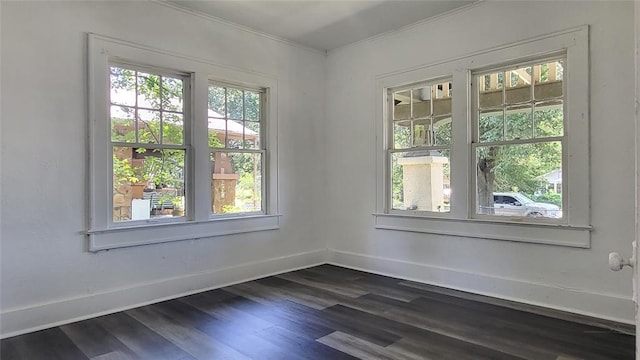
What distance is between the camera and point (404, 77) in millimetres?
4332

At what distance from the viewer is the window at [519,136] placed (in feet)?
11.0

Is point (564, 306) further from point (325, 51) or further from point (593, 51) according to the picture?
point (325, 51)

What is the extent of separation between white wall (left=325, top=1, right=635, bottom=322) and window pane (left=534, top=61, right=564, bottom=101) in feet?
0.87

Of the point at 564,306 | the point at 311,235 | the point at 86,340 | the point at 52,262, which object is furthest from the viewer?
the point at 311,235

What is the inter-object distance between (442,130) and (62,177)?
350 centimetres

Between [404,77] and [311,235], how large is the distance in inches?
87.3

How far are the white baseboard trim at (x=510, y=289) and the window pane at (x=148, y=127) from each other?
104 inches

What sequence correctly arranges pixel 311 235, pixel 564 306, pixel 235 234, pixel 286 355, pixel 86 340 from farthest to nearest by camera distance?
pixel 311 235 < pixel 235 234 < pixel 564 306 < pixel 86 340 < pixel 286 355

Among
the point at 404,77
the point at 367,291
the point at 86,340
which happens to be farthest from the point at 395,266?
the point at 86,340

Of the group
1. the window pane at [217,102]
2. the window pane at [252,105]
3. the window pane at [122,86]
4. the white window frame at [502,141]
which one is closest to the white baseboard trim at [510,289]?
the white window frame at [502,141]

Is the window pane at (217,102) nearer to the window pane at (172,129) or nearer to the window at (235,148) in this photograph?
the window at (235,148)

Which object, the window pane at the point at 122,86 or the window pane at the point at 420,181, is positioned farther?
the window pane at the point at 420,181

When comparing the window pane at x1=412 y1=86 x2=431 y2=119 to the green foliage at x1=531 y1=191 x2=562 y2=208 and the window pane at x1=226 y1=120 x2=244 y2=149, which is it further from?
the window pane at x1=226 y1=120 x2=244 y2=149

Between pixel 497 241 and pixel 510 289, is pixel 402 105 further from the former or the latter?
pixel 510 289
